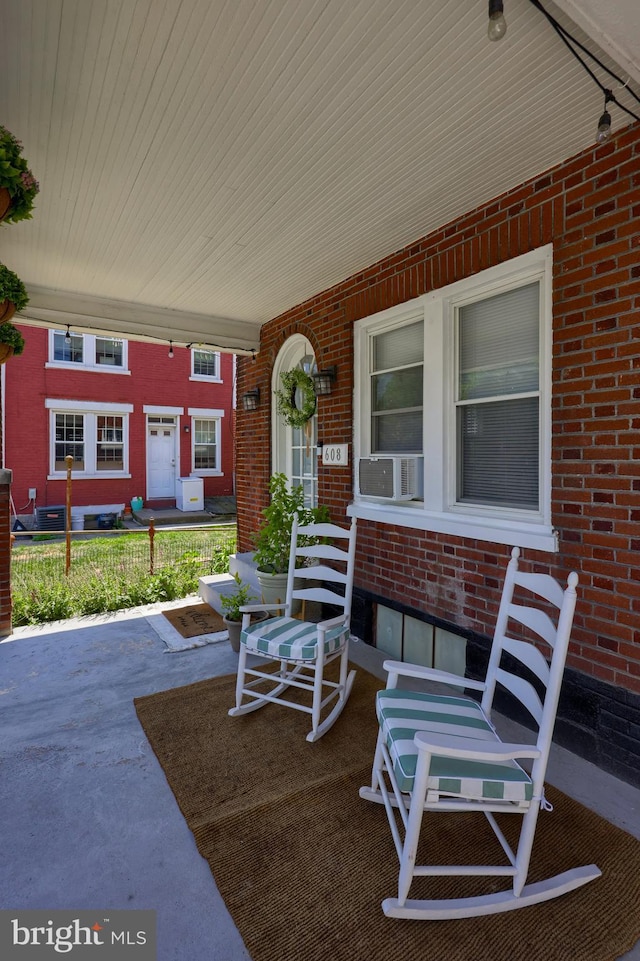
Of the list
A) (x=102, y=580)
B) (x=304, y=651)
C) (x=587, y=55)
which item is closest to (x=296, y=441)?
(x=102, y=580)

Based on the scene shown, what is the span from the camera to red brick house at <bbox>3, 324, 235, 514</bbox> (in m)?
10.8

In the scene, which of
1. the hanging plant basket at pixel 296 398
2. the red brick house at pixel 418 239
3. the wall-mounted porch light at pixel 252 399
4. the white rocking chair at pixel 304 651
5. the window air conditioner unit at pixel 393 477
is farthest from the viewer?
the wall-mounted porch light at pixel 252 399

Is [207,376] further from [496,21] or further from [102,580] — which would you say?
[496,21]

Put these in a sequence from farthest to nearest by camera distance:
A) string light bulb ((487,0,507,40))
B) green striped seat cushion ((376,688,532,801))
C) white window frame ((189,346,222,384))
Result: white window frame ((189,346,222,384)) < green striped seat cushion ((376,688,532,801)) < string light bulb ((487,0,507,40))

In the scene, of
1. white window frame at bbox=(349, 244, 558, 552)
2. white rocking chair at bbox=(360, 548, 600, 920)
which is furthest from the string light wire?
white rocking chair at bbox=(360, 548, 600, 920)

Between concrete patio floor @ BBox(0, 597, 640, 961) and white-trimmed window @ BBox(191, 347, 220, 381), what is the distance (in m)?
10.2

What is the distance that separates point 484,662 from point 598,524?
1.10 m

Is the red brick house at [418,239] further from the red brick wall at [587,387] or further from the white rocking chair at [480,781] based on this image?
the white rocking chair at [480,781]

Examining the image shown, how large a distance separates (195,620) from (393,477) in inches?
86.7

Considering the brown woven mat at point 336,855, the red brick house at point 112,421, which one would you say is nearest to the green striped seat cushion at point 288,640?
the brown woven mat at point 336,855

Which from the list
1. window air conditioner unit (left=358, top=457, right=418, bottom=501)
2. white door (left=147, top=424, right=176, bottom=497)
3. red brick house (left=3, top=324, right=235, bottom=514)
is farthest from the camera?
white door (left=147, top=424, right=176, bottom=497)

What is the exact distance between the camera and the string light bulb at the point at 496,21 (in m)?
1.41

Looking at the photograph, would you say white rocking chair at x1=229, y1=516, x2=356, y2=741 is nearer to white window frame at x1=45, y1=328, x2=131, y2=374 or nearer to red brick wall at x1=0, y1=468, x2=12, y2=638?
red brick wall at x1=0, y1=468, x2=12, y2=638

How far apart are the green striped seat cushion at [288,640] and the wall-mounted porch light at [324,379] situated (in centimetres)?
216
